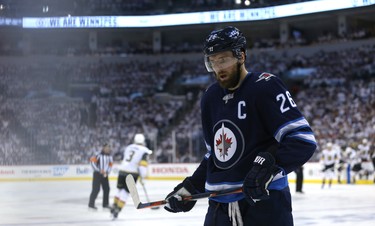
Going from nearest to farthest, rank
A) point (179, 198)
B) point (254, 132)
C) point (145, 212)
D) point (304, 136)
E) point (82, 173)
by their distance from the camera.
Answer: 1. point (304, 136)
2. point (254, 132)
3. point (179, 198)
4. point (145, 212)
5. point (82, 173)

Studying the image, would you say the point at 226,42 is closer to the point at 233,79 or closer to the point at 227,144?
the point at 233,79

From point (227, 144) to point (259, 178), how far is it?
1.02 ft

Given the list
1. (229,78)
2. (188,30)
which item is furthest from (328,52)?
(229,78)

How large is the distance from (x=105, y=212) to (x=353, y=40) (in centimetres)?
2072

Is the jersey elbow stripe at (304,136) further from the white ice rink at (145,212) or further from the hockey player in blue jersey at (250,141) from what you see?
the white ice rink at (145,212)

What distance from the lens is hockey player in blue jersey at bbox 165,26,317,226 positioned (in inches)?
98.9

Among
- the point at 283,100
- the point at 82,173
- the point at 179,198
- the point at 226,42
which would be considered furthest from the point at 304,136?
the point at 82,173

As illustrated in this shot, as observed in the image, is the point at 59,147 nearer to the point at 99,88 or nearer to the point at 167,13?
the point at 99,88

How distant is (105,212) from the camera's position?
1064cm

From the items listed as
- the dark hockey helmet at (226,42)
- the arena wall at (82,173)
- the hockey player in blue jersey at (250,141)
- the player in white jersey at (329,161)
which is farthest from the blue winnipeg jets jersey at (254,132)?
the arena wall at (82,173)

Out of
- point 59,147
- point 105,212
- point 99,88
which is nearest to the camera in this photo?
point 105,212

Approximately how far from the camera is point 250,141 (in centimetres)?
265

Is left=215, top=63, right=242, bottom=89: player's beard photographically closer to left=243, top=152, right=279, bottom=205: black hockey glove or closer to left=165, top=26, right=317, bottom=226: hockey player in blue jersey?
left=165, top=26, right=317, bottom=226: hockey player in blue jersey

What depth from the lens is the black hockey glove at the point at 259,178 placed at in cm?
243
